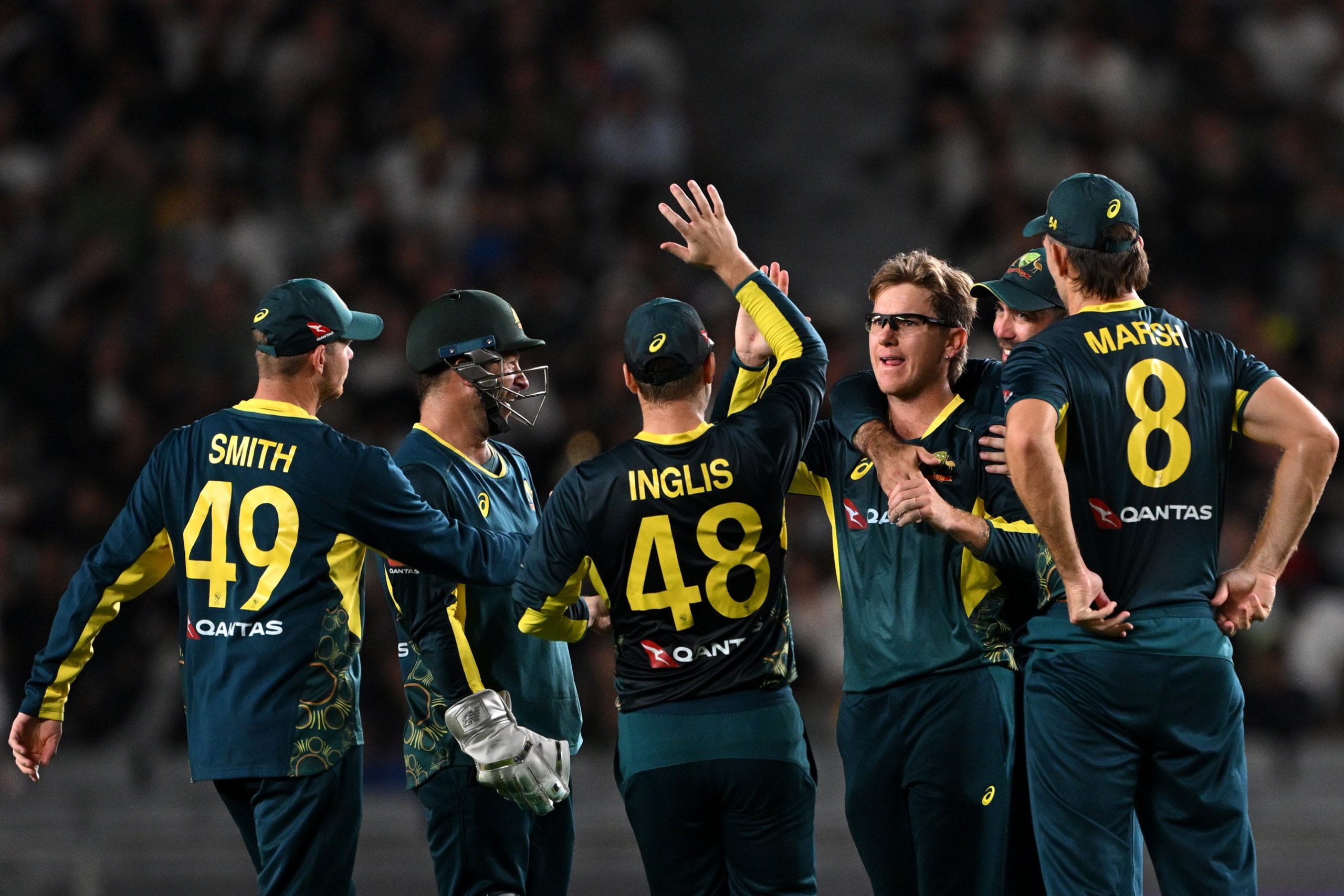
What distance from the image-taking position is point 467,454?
5176 mm

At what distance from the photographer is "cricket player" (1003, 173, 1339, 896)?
440 cm

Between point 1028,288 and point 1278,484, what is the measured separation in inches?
40.9

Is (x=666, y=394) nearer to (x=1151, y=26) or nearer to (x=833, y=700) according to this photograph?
(x=833, y=700)

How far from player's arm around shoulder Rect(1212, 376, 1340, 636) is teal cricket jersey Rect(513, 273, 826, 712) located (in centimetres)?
130

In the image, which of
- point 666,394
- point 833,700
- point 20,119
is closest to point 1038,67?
point 833,700

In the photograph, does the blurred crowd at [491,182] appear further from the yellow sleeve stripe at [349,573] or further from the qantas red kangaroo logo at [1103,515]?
the qantas red kangaroo logo at [1103,515]

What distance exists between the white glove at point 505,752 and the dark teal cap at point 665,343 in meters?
1.13

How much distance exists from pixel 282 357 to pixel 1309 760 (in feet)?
24.2

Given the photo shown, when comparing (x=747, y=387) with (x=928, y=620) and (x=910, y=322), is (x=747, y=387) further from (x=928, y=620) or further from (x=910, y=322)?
(x=928, y=620)

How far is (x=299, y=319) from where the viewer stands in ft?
15.9

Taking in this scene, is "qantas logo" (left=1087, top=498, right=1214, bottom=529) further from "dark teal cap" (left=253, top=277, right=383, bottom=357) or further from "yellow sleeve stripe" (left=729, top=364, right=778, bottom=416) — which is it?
"dark teal cap" (left=253, top=277, right=383, bottom=357)

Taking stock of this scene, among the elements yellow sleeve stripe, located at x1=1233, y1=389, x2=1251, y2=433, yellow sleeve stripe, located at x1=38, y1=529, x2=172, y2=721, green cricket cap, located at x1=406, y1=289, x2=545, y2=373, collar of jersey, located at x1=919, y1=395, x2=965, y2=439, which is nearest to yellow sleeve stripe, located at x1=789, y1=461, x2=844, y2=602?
collar of jersey, located at x1=919, y1=395, x2=965, y2=439

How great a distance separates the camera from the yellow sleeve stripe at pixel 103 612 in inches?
193

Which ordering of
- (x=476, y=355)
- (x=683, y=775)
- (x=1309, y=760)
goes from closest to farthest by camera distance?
(x=683, y=775), (x=476, y=355), (x=1309, y=760)
